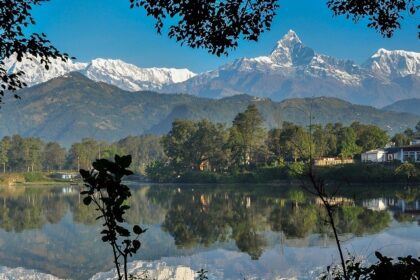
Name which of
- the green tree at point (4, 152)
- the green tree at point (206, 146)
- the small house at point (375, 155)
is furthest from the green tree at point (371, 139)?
the green tree at point (4, 152)

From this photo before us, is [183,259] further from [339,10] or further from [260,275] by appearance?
[339,10]

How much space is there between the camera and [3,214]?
178 ft

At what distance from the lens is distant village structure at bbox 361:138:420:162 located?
97375 mm

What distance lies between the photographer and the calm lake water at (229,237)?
25.5 m

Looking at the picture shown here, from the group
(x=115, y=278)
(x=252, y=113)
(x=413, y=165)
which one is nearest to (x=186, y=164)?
(x=252, y=113)

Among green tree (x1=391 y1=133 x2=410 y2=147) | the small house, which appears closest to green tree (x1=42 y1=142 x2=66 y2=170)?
green tree (x1=391 y1=133 x2=410 y2=147)

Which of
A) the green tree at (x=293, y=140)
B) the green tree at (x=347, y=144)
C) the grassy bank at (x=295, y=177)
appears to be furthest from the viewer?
the green tree at (x=347, y=144)

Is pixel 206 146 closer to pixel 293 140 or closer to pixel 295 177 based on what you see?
pixel 293 140

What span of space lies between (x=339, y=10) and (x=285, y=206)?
4085 centimetres

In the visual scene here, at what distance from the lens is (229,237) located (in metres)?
34.6

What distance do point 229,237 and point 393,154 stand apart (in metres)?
77.9

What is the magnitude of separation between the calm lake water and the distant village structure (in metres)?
45.1

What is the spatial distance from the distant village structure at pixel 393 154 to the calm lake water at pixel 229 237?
148ft

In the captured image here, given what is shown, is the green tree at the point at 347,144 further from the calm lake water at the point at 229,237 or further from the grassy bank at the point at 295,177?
the calm lake water at the point at 229,237
